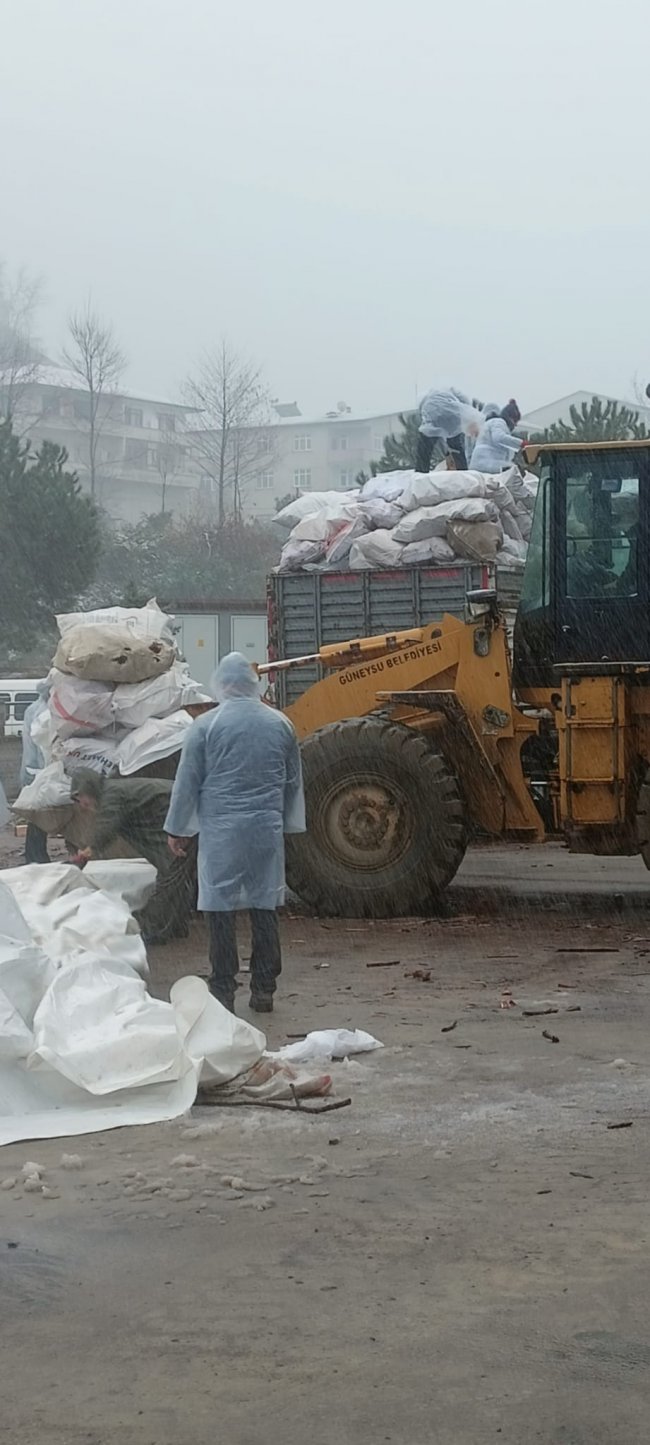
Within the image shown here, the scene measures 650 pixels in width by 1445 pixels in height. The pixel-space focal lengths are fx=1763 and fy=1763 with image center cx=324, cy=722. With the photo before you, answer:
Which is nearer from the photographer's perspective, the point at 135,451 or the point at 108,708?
the point at 108,708

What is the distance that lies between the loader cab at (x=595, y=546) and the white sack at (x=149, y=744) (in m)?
2.44

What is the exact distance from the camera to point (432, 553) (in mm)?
14719

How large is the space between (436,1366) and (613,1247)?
99 cm

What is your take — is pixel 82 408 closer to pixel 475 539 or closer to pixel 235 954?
pixel 475 539

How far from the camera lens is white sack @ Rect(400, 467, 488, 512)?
14719mm

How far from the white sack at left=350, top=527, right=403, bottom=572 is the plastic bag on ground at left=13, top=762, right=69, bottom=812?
4829 mm

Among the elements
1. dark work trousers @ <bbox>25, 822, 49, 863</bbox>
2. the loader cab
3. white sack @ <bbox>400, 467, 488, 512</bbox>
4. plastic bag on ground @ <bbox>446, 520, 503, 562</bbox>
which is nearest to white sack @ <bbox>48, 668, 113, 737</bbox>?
dark work trousers @ <bbox>25, 822, 49, 863</bbox>

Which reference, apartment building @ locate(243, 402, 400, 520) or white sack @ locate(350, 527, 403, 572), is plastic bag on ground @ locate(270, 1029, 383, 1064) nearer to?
white sack @ locate(350, 527, 403, 572)

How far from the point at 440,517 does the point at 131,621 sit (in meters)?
3.99

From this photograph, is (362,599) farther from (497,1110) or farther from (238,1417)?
(238,1417)

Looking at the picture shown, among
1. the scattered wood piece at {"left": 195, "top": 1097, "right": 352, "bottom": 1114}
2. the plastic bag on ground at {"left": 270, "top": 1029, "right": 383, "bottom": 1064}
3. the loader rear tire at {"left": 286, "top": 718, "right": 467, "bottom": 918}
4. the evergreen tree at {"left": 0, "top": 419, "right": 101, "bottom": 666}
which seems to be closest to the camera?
the scattered wood piece at {"left": 195, "top": 1097, "right": 352, "bottom": 1114}

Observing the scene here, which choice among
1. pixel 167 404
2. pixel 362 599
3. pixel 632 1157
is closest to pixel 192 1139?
pixel 632 1157

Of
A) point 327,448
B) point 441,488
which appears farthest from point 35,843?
point 327,448

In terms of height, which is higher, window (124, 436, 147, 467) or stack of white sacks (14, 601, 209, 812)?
window (124, 436, 147, 467)
